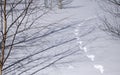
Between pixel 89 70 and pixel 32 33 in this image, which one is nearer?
pixel 89 70

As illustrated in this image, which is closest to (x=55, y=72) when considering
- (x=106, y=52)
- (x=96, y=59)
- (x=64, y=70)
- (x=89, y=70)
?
(x=64, y=70)

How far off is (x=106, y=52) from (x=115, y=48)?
2.84 ft

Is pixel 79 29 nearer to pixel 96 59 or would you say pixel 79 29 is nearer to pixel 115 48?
pixel 115 48

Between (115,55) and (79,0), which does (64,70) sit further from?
(79,0)

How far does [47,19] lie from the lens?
18.2 meters

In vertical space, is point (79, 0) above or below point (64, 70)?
below

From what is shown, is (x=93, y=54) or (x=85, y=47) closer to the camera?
(x=93, y=54)

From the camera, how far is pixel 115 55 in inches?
429

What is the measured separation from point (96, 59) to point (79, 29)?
→ 5502mm

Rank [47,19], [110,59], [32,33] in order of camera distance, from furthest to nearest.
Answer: [47,19]
[32,33]
[110,59]

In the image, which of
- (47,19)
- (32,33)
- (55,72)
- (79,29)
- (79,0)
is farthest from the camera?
(79,0)

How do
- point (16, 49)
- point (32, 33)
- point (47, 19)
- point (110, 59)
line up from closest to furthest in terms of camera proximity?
point (110, 59)
point (16, 49)
point (32, 33)
point (47, 19)

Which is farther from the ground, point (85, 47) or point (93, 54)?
point (93, 54)

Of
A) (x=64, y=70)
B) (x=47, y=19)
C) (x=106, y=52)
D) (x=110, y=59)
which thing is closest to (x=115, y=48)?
(x=106, y=52)
